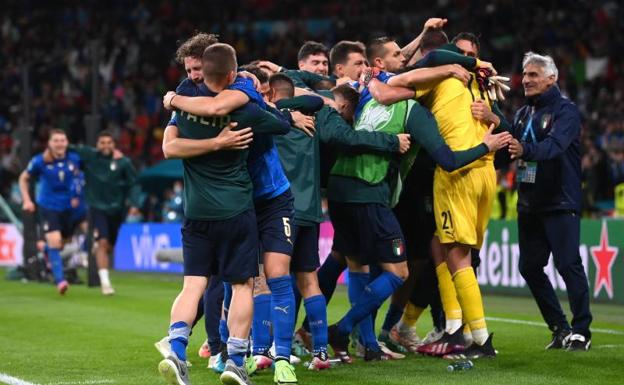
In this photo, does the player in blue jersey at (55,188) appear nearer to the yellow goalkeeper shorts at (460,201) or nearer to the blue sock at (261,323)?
the blue sock at (261,323)

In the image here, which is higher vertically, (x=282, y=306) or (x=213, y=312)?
(x=282, y=306)

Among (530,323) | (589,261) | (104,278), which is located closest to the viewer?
(530,323)

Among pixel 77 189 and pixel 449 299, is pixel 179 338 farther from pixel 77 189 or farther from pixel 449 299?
pixel 77 189

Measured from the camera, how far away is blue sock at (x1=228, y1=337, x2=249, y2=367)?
720 cm

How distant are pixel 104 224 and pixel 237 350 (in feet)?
32.1

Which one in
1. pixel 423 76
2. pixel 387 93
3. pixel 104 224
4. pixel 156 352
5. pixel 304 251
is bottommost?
pixel 156 352

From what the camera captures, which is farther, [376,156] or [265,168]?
[376,156]

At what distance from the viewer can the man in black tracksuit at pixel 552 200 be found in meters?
9.41

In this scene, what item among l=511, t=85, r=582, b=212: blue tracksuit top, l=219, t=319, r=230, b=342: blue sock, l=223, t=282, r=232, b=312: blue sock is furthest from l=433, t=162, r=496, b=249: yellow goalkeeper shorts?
l=219, t=319, r=230, b=342: blue sock

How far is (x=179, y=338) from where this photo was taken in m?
7.15

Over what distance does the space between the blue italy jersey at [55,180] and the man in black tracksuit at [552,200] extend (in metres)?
8.54

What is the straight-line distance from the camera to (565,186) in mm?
9609

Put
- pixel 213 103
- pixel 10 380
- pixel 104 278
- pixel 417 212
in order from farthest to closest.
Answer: pixel 104 278, pixel 417 212, pixel 10 380, pixel 213 103

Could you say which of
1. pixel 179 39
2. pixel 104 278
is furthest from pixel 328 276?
pixel 179 39
